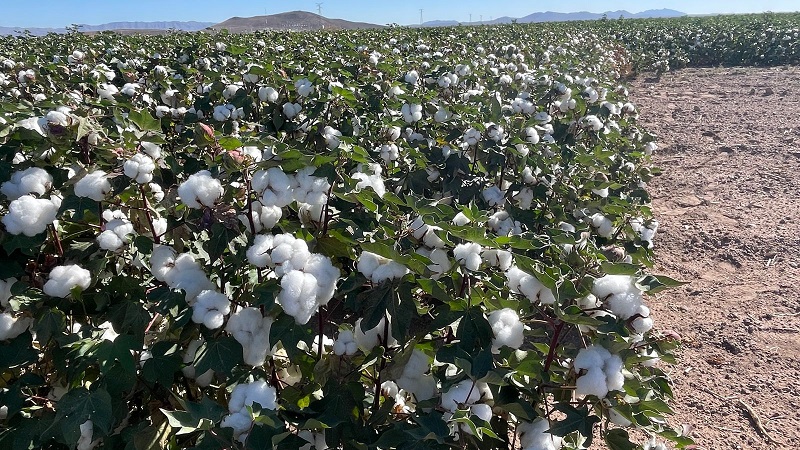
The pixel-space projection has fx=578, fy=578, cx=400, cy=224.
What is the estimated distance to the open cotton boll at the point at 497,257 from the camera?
1.53 m

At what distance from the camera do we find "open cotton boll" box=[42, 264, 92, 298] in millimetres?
1511

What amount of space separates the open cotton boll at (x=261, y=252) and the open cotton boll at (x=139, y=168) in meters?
0.38

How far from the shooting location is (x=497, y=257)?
1547mm

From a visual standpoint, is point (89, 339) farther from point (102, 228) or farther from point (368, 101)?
point (368, 101)

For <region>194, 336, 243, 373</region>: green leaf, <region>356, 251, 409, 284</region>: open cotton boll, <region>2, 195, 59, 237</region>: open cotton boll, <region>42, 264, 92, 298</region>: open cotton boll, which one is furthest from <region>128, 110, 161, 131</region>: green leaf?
<region>356, 251, 409, 284</region>: open cotton boll

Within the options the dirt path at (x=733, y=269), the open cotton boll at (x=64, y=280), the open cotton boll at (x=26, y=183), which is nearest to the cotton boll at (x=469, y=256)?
the open cotton boll at (x=64, y=280)

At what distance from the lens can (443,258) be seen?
61.1 inches

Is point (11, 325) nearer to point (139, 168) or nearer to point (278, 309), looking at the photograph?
point (139, 168)

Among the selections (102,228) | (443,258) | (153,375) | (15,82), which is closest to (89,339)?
(153,375)

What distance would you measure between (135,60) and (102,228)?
5.53 meters

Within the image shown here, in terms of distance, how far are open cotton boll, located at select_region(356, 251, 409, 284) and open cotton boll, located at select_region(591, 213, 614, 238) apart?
6.80 ft

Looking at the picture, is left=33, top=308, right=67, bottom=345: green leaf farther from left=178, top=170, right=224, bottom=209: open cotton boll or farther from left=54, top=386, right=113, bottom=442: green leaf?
left=178, top=170, right=224, bottom=209: open cotton boll

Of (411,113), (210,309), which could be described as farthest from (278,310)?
(411,113)

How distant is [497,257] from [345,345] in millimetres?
471
